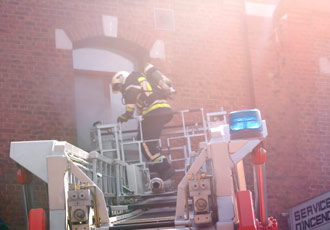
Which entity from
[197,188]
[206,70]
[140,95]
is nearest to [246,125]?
[197,188]

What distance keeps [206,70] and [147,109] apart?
337 cm

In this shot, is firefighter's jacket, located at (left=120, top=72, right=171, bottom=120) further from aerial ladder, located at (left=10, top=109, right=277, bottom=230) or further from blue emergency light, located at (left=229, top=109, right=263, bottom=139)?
blue emergency light, located at (left=229, top=109, right=263, bottom=139)

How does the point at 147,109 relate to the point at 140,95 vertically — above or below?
below

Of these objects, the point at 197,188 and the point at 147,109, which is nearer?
the point at 197,188

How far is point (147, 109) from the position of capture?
7.68 m

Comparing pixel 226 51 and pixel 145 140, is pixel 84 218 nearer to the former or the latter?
pixel 145 140

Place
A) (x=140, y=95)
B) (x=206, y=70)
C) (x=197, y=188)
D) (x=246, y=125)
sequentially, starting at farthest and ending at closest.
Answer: (x=206, y=70)
(x=140, y=95)
(x=197, y=188)
(x=246, y=125)

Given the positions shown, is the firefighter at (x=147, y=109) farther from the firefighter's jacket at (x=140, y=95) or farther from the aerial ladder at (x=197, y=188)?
the aerial ladder at (x=197, y=188)

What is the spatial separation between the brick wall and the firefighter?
2.13 metres

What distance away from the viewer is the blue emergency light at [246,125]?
3543 millimetres

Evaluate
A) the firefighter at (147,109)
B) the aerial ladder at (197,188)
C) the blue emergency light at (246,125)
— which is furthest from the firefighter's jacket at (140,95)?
the blue emergency light at (246,125)

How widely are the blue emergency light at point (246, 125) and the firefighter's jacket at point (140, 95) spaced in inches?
157

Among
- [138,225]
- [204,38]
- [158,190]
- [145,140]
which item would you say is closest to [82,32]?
[204,38]

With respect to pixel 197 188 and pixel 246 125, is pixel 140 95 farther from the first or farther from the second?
pixel 246 125
